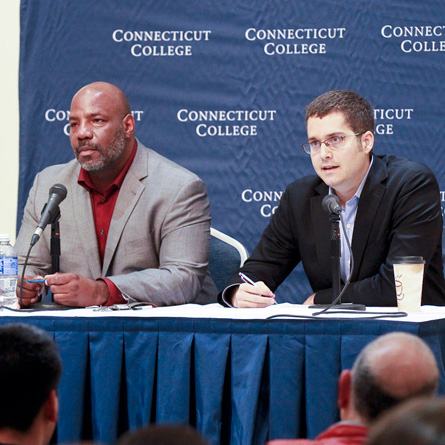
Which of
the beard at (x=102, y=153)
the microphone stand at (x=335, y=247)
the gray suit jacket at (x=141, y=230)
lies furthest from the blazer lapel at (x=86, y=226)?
the microphone stand at (x=335, y=247)

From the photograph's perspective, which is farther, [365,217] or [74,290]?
[365,217]

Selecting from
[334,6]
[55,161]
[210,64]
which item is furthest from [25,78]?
[334,6]

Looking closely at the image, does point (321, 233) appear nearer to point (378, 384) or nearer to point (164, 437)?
point (378, 384)

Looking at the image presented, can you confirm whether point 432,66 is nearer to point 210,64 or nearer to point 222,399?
point 210,64

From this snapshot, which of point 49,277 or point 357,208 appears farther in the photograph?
point 357,208

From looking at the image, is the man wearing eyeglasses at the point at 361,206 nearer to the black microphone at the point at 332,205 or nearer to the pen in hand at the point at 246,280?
the pen in hand at the point at 246,280

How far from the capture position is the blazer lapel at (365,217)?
306cm

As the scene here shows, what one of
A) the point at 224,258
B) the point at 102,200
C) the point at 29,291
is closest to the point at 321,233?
the point at 224,258

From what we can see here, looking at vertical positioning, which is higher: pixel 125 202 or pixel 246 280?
pixel 125 202

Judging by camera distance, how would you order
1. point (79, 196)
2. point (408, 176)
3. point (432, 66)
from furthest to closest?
point (432, 66) < point (79, 196) < point (408, 176)

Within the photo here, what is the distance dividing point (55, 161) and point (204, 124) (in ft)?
2.86

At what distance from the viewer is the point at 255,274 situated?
3.23 m

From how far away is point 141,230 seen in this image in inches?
129

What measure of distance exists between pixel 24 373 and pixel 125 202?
2.19 m
